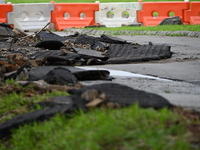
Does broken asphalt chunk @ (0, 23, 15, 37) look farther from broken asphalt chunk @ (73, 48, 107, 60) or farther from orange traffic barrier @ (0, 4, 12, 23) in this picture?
orange traffic barrier @ (0, 4, 12, 23)

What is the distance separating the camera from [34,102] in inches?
205

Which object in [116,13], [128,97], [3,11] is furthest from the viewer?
[116,13]

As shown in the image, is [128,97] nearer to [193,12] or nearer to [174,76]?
[174,76]

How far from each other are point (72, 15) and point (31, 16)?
1.89 meters

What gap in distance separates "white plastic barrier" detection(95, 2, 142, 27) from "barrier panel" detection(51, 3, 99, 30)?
0.92ft

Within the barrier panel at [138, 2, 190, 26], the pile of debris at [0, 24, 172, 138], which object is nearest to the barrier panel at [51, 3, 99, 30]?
the barrier panel at [138, 2, 190, 26]

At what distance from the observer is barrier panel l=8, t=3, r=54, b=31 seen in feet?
80.0

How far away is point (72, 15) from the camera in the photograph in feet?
81.5

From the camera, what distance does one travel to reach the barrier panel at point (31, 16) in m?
24.4

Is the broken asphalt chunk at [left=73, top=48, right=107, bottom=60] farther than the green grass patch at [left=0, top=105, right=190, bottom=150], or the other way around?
the broken asphalt chunk at [left=73, top=48, right=107, bottom=60]

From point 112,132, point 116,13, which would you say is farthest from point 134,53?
point 116,13

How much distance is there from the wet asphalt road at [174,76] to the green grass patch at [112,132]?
1.44 meters

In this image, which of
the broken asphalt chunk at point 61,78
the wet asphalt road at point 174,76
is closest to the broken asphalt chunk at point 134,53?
the wet asphalt road at point 174,76

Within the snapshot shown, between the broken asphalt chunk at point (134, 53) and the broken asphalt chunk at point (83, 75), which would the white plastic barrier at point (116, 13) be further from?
the broken asphalt chunk at point (83, 75)
